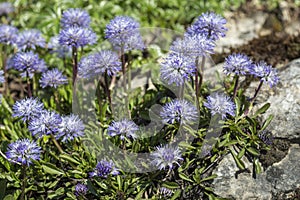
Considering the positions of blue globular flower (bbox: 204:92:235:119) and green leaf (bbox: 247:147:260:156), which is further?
green leaf (bbox: 247:147:260:156)

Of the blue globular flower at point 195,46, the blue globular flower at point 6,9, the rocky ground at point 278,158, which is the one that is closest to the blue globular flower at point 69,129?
the blue globular flower at point 195,46

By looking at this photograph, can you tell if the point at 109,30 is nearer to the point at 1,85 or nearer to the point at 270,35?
the point at 1,85

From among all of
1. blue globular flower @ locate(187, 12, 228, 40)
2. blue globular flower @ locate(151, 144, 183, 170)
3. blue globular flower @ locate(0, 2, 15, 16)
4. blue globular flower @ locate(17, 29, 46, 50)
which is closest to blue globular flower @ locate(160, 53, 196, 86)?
blue globular flower @ locate(187, 12, 228, 40)

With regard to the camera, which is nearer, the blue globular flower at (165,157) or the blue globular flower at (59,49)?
the blue globular flower at (165,157)

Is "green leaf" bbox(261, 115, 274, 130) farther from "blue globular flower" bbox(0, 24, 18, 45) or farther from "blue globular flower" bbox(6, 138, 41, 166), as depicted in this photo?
"blue globular flower" bbox(0, 24, 18, 45)

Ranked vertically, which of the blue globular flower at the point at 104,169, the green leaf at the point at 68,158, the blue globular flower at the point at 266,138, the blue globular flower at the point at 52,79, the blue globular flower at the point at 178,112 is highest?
the blue globular flower at the point at 178,112

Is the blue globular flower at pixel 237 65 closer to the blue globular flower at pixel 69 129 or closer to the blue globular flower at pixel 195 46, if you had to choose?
the blue globular flower at pixel 195 46
